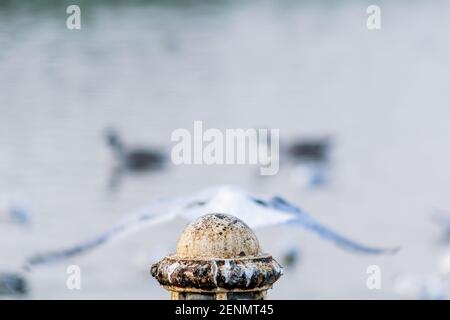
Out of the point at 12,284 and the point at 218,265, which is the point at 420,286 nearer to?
the point at 12,284

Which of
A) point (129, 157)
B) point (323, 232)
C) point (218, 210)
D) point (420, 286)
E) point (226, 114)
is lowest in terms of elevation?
point (420, 286)

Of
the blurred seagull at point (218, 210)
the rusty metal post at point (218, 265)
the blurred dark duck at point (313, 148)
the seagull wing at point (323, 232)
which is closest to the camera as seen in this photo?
the rusty metal post at point (218, 265)

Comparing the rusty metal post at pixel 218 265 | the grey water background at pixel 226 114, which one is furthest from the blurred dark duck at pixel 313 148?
the rusty metal post at pixel 218 265

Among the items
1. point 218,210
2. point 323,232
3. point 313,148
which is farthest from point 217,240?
point 313,148

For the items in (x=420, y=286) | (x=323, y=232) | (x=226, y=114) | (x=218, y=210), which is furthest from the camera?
(x=226, y=114)

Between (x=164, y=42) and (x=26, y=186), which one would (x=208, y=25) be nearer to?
(x=164, y=42)

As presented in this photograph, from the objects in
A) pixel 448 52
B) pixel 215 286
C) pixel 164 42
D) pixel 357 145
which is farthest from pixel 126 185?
pixel 215 286

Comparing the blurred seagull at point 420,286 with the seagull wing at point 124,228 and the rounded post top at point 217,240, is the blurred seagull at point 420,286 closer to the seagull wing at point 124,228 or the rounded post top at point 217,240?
the seagull wing at point 124,228

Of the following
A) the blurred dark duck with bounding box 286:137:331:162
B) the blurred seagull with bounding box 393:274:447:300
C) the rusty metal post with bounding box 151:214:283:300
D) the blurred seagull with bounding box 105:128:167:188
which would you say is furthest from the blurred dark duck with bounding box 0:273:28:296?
the rusty metal post with bounding box 151:214:283:300
